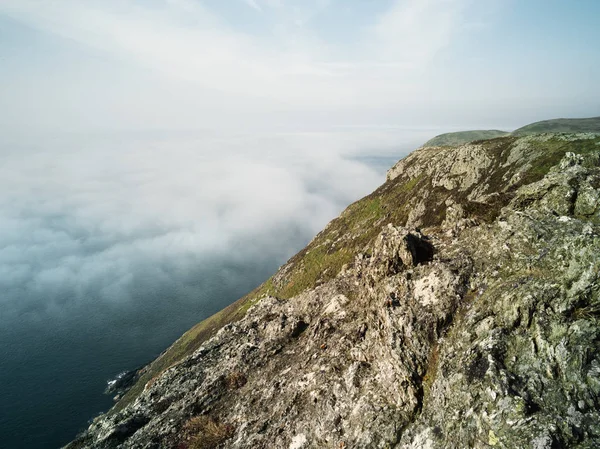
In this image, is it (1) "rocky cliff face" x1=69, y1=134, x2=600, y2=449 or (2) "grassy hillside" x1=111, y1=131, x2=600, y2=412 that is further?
(2) "grassy hillside" x1=111, y1=131, x2=600, y2=412

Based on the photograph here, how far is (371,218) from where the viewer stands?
443 feet

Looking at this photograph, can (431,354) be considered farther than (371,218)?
No

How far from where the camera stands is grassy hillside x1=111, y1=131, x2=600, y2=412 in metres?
72.4

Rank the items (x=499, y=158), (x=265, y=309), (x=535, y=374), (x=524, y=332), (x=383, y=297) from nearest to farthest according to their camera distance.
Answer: (x=535, y=374) < (x=524, y=332) < (x=383, y=297) < (x=265, y=309) < (x=499, y=158)

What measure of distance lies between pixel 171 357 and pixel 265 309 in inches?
7174

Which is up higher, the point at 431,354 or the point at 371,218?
the point at 431,354

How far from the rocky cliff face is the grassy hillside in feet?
173

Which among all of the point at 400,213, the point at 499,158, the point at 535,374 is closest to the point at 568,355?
the point at 535,374

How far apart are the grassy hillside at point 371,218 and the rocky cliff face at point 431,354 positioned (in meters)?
52.7

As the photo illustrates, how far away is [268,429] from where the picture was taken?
818 inches

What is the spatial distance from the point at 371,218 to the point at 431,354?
396 ft

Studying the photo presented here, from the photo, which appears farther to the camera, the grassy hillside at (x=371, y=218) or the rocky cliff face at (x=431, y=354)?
the grassy hillside at (x=371, y=218)

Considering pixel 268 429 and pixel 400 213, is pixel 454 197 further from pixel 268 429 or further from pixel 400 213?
pixel 268 429

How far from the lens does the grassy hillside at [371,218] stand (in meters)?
72.4
